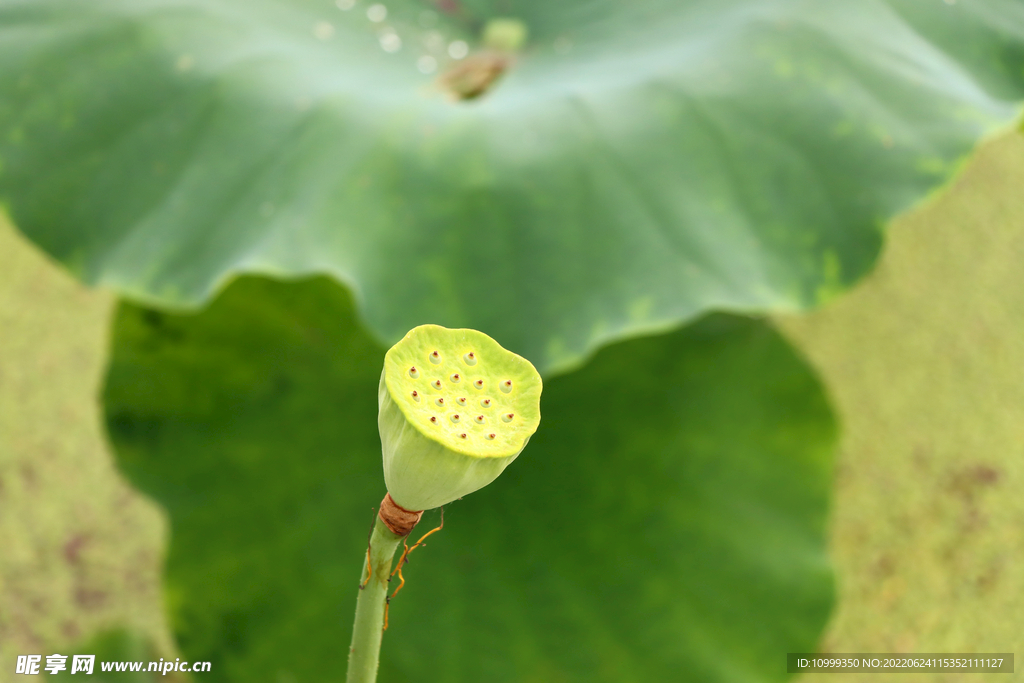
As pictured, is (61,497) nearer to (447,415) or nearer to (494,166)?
(494,166)

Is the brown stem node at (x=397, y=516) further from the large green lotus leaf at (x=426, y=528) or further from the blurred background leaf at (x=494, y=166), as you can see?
the large green lotus leaf at (x=426, y=528)

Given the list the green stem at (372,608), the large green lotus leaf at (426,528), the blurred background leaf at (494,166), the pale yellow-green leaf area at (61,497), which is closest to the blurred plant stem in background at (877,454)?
the pale yellow-green leaf area at (61,497)

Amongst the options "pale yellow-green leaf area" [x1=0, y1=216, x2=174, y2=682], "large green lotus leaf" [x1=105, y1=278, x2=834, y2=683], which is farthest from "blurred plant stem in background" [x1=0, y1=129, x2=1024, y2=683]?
"large green lotus leaf" [x1=105, y1=278, x2=834, y2=683]

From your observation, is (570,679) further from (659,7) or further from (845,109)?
(659,7)

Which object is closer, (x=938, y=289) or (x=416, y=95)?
(x=416, y=95)

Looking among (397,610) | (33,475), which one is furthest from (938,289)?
(33,475)

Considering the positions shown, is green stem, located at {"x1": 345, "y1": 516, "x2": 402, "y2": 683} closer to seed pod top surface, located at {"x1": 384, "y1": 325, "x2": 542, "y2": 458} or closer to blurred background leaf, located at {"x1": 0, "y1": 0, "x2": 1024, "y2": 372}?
seed pod top surface, located at {"x1": 384, "y1": 325, "x2": 542, "y2": 458}

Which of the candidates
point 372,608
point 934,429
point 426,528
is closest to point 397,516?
point 372,608
